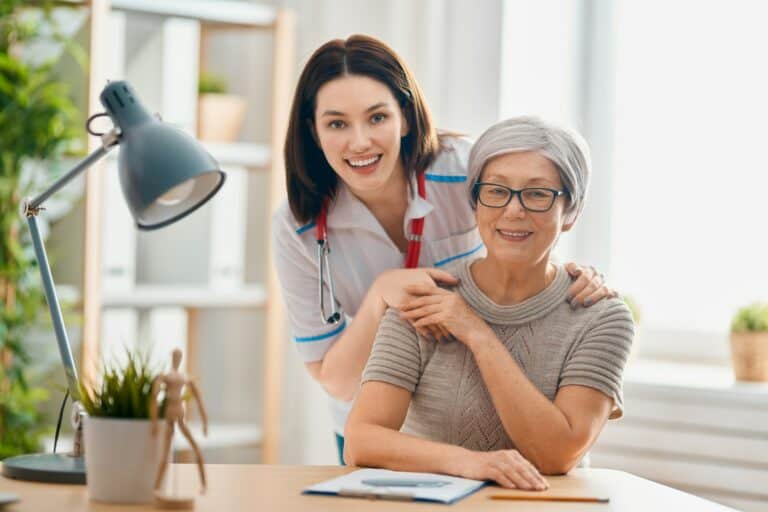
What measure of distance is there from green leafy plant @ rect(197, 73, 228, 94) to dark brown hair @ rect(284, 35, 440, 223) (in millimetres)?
1308

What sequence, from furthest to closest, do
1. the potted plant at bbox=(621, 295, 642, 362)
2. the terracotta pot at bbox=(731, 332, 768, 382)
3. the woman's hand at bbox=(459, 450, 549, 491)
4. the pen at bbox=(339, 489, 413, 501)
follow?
the potted plant at bbox=(621, 295, 642, 362) → the terracotta pot at bbox=(731, 332, 768, 382) → the woman's hand at bbox=(459, 450, 549, 491) → the pen at bbox=(339, 489, 413, 501)

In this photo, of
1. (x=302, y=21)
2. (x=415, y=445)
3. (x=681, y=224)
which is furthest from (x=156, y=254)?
(x=415, y=445)

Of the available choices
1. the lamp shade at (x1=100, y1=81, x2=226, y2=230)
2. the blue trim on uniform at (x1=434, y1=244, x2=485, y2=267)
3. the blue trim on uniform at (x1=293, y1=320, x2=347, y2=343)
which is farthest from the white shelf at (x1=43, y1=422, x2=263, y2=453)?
the lamp shade at (x1=100, y1=81, x2=226, y2=230)

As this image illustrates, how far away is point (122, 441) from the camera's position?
5.05 feet

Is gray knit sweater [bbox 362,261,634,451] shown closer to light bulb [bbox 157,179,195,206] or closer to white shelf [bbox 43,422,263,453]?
light bulb [bbox 157,179,195,206]

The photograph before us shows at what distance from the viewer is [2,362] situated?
10.4 feet

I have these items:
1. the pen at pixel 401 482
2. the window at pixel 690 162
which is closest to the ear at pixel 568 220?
the pen at pixel 401 482

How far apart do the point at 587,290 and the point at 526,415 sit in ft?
0.91

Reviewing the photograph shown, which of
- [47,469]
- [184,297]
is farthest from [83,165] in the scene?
[184,297]

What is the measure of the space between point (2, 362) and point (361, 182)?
140 cm

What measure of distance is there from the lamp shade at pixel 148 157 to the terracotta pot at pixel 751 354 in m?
1.91

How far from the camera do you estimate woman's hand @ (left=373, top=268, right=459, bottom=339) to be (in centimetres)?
205

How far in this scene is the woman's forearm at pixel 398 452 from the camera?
1.82m

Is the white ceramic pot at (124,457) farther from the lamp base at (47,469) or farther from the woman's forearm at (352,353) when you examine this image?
the woman's forearm at (352,353)
